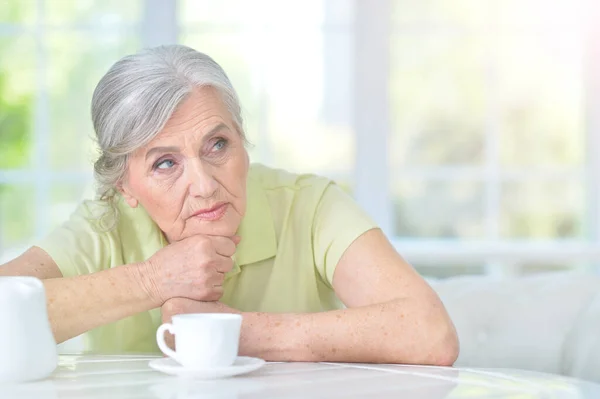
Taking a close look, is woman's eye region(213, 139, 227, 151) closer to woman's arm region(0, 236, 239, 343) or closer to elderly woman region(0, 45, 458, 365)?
elderly woman region(0, 45, 458, 365)

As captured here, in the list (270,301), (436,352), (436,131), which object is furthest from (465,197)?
(436,352)

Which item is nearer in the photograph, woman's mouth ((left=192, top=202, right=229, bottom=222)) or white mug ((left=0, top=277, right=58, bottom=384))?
white mug ((left=0, top=277, right=58, bottom=384))

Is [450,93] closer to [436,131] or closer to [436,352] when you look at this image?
[436,131]

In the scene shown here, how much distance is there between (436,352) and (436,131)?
250cm

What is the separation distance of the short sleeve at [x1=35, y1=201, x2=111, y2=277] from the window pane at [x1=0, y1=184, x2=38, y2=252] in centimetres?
213

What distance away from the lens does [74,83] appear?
403 centimetres

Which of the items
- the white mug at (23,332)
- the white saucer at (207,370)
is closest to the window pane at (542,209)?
the white saucer at (207,370)

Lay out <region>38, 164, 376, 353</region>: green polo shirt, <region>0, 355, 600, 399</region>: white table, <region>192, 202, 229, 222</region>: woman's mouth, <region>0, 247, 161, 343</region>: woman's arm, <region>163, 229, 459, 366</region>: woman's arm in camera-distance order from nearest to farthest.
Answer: <region>0, 355, 600, 399</region>: white table < <region>163, 229, 459, 366</region>: woman's arm < <region>0, 247, 161, 343</region>: woman's arm < <region>192, 202, 229, 222</region>: woman's mouth < <region>38, 164, 376, 353</region>: green polo shirt

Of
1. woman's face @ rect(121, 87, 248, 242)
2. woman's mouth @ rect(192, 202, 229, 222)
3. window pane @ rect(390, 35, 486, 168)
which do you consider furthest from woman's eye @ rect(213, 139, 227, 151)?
window pane @ rect(390, 35, 486, 168)

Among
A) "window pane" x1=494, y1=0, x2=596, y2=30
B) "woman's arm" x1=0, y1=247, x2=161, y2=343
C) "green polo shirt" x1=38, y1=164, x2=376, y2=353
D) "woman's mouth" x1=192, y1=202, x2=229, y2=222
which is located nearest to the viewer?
A: "woman's arm" x1=0, y1=247, x2=161, y2=343

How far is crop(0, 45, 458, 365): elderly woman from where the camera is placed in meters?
1.61

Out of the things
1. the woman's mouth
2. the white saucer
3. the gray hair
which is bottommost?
the white saucer

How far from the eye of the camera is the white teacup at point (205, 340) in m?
1.29

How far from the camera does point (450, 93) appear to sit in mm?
3998
